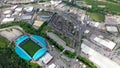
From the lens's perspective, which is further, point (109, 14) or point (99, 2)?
point (99, 2)

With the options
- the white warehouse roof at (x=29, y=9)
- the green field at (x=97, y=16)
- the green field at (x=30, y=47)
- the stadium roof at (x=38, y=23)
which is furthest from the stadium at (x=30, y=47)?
the green field at (x=97, y=16)

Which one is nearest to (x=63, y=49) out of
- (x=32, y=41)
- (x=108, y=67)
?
(x=32, y=41)

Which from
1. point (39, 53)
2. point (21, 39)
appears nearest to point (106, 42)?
point (39, 53)

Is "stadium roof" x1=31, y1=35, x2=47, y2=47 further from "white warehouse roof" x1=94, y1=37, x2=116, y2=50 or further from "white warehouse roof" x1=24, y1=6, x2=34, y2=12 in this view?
"white warehouse roof" x1=24, y1=6, x2=34, y2=12

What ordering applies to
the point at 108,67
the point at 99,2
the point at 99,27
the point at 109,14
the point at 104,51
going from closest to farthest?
the point at 108,67 < the point at 104,51 < the point at 99,27 < the point at 109,14 < the point at 99,2

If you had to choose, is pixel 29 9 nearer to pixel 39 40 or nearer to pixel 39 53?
pixel 39 40

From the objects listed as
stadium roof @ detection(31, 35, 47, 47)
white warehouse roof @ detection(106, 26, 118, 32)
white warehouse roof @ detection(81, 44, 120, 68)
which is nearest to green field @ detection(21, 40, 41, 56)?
stadium roof @ detection(31, 35, 47, 47)

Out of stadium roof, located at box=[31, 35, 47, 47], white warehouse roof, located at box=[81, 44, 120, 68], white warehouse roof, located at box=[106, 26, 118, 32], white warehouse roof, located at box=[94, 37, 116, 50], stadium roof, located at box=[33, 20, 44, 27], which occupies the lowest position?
white warehouse roof, located at box=[81, 44, 120, 68]

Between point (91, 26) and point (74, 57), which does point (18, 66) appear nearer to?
point (74, 57)
